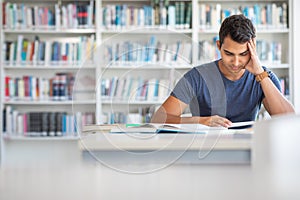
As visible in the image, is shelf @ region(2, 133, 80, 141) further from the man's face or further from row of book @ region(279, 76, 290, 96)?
the man's face

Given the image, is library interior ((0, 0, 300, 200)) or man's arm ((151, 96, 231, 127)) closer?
library interior ((0, 0, 300, 200))

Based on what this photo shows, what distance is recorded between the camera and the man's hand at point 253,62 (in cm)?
170

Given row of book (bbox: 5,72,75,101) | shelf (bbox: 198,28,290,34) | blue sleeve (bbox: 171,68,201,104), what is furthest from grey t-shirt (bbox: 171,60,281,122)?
row of book (bbox: 5,72,75,101)

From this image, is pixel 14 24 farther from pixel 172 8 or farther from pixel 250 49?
pixel 250 49

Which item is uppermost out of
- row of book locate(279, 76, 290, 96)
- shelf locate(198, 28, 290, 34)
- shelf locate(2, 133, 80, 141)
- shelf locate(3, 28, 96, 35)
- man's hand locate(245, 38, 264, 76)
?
shelf locate(3, 28, 96, 35)

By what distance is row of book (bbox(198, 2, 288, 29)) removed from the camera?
14.3 feet

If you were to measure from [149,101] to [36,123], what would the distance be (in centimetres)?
270

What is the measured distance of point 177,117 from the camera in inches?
42.9

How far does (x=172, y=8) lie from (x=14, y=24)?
1368 mm

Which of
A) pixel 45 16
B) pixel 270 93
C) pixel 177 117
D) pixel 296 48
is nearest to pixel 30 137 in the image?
pixel 45 16

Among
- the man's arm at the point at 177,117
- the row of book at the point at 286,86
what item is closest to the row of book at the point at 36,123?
the row of book at the point at 286,86

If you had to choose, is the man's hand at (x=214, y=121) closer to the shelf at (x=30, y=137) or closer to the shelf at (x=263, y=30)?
the shelf at (x=263, y=30)

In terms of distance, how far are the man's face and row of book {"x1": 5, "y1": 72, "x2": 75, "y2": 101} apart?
289 centimetres

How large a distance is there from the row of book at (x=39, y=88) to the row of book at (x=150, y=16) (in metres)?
0.62
